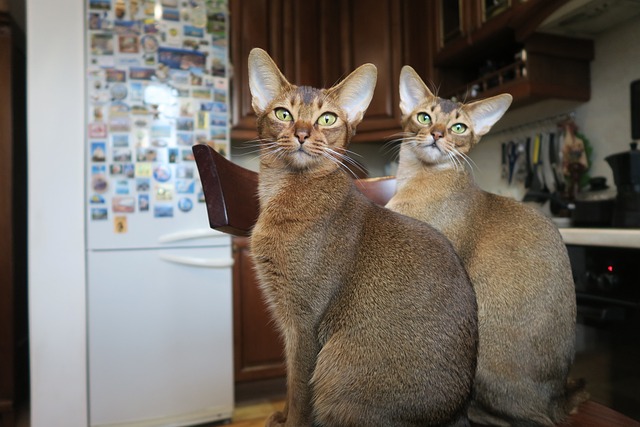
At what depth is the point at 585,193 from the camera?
1493 millimetres

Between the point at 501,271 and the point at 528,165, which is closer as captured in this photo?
the point at 501,271

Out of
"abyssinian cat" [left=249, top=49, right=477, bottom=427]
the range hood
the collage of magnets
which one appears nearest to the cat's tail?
"abyssinian cat" [left=249, top=49, right=477, bottom=427]

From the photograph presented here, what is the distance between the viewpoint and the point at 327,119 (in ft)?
2.01

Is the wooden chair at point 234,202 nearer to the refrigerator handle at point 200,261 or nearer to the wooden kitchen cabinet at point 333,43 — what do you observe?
the refrigerator handle at point 200,261

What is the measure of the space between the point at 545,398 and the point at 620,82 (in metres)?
1.56

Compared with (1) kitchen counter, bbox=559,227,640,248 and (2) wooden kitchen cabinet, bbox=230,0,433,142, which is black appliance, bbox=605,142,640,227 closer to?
(1) kitchen counter, bbox=559,227,640,248

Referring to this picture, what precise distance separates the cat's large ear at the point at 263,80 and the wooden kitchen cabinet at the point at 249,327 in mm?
1532

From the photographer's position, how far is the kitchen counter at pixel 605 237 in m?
1.00

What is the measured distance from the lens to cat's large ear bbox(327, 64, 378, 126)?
0.63 m

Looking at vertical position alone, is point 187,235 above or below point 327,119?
below

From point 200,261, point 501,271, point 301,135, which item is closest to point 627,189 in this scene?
point 501,271

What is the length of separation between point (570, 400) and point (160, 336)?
64.6 inches

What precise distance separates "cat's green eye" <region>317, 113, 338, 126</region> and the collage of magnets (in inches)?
55.9

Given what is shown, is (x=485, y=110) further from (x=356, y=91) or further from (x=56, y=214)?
(x=56, y=214)
